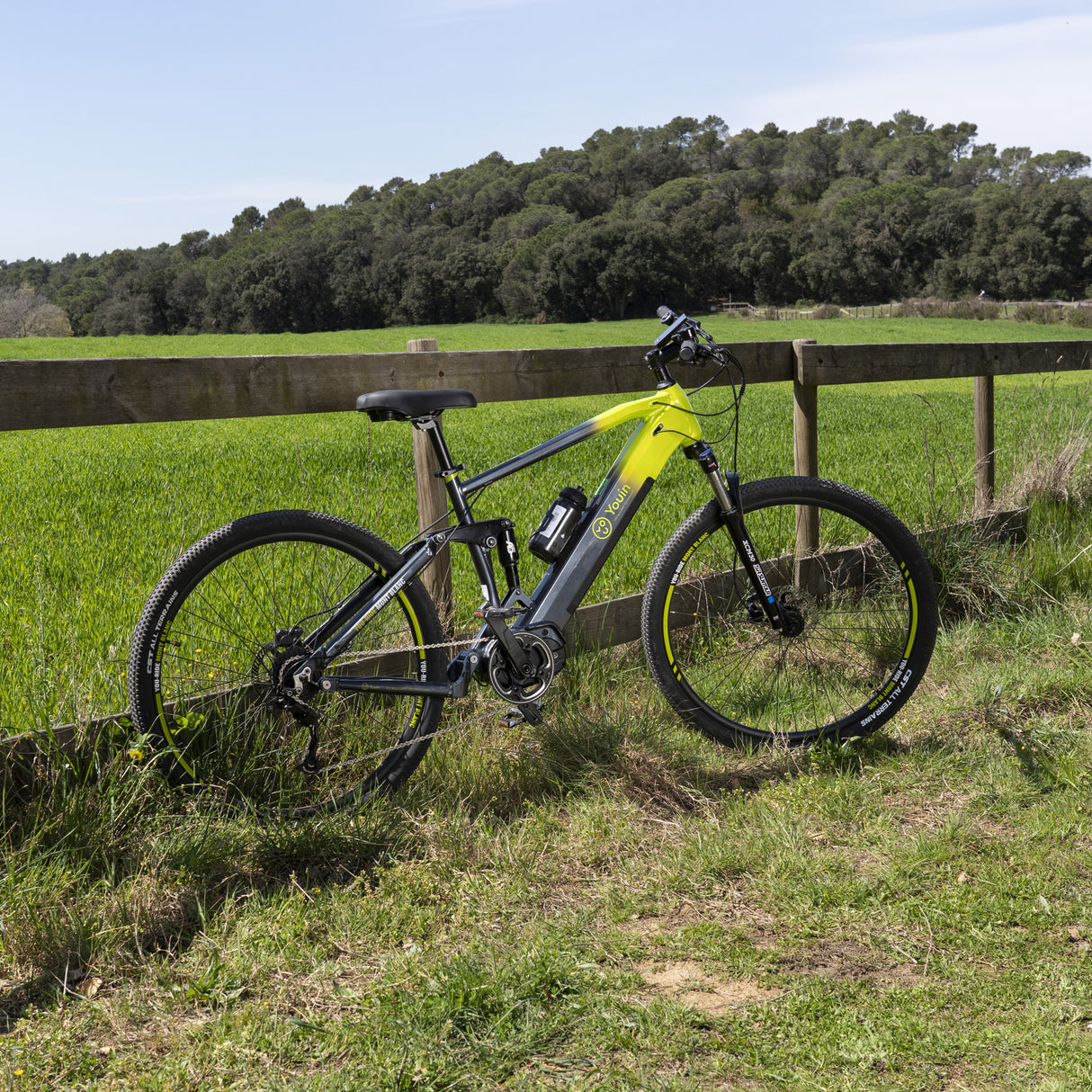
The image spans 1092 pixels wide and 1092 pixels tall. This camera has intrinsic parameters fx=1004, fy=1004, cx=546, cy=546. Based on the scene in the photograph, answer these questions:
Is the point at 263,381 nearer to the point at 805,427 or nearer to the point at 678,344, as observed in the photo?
the point at 678,344

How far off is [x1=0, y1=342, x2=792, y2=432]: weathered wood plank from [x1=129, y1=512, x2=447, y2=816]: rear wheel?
0.50 metres

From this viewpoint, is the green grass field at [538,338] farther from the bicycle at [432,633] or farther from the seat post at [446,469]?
the seat post at [446,469]

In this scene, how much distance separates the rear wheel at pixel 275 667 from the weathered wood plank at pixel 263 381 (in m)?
0.50

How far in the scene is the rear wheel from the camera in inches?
118

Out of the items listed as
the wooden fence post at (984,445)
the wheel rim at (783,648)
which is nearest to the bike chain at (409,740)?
the wheel rim at (783,648)

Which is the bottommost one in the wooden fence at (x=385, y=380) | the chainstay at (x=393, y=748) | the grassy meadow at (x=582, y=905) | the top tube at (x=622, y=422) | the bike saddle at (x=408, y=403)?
the grassy meadow at (x=582, y=905)

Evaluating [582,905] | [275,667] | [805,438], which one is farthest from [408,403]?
[805,438]

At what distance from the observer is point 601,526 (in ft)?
11.5

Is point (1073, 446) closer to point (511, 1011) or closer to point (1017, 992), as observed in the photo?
point (1017, 992)

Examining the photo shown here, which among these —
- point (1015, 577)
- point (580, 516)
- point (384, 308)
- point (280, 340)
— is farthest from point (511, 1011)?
point (384, 308)

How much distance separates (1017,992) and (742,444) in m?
9.68

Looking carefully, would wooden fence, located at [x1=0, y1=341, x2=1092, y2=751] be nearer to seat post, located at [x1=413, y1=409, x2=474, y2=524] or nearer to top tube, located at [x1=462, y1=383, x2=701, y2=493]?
top tube, located at [x1=462, y1=383, x2=701, y2=493]

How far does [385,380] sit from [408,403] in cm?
63

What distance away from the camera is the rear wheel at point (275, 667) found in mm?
2992
